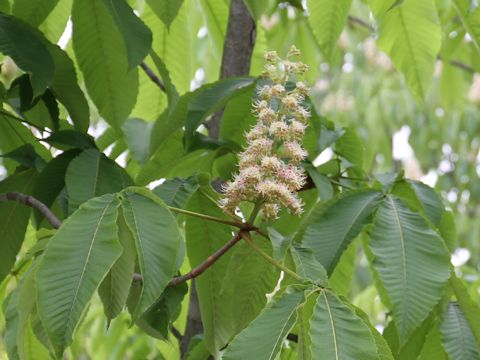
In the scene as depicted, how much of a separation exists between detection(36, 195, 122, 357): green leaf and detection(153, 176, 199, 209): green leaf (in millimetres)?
193

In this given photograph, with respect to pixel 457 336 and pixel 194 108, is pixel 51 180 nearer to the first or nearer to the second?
pixel 194 108

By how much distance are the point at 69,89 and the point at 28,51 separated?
0.12 meters

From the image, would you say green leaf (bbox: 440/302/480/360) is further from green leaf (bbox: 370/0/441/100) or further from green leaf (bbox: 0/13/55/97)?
green leaf (bbox: 0/13/55/97)

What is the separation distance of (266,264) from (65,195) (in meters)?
0.37

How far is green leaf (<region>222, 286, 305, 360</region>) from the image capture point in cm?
88

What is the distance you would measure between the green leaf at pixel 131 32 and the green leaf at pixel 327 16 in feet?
0.89

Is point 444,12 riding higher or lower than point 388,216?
higher

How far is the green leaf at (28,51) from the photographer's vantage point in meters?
1.27

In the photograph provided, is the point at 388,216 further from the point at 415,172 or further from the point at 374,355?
the point at 415,172

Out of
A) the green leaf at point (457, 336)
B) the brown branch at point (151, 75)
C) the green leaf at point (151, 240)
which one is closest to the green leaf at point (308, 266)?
the green leaf at point (151, 240)

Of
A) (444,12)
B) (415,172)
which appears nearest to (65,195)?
(444,12)

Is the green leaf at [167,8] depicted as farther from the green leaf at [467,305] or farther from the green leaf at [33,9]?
the green leaf at [467,305]

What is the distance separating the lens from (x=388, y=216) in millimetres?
1209

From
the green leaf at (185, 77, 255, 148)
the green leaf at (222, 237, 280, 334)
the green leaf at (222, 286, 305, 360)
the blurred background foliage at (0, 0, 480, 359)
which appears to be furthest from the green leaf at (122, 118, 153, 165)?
the green leaf at (222, 286, 305, 360)
